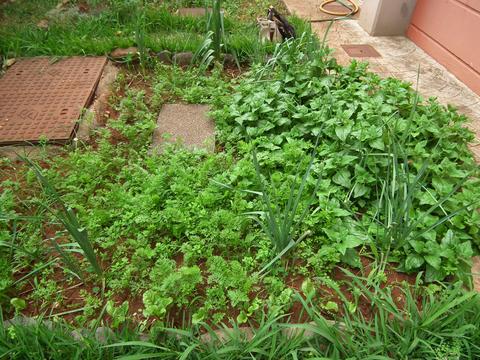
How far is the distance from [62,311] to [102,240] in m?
0.37

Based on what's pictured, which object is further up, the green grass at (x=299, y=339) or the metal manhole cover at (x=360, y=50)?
the metal manhole cover at (x=360, y=50)

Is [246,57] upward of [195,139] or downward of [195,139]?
upward

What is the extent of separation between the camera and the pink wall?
297 centimetres

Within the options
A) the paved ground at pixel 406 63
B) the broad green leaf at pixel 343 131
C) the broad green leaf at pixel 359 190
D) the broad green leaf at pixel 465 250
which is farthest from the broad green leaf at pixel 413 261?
the paved ground at pixel 406 63

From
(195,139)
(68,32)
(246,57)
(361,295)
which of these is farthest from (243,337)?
(68,32)

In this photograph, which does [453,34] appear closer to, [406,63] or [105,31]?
[406,63]

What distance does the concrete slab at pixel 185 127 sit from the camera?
7.94ft

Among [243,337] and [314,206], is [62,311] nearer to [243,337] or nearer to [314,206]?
[243,337]

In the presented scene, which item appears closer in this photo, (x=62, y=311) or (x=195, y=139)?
(x=62, y=311)

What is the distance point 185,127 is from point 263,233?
121 centimetres

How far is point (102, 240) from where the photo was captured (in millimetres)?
1752

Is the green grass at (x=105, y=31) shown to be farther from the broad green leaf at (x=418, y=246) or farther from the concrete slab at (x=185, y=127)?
the broad green leaf at (x=418, y=246)

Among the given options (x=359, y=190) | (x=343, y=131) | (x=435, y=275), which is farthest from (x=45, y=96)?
(x=435, y=275)

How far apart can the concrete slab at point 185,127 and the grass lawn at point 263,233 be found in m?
0.09
